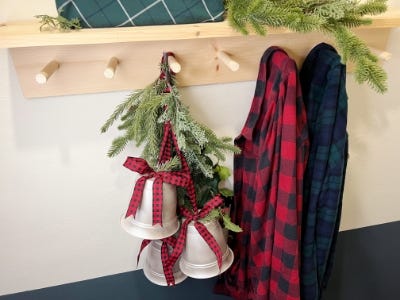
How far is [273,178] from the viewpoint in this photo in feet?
2.34

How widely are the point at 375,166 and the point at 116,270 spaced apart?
81 centimetres

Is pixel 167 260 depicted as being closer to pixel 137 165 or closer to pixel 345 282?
pixel 137 165

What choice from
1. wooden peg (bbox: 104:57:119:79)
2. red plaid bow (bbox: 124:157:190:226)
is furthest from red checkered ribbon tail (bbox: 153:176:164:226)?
wooden peg (bbox: 104:57:119:79)

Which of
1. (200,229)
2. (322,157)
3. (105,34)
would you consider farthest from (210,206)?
(105,34)

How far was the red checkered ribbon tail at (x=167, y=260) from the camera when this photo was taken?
728 mm

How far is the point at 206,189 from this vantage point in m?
0.77

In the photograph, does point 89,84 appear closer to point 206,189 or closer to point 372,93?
point 206,189

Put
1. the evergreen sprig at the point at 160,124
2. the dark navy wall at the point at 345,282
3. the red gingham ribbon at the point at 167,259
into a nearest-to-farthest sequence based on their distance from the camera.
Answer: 1. the evergreen sprig at the point at 160,124
2. the red gingham ribbon at the point at 167,259
3. the dark navy wall at the point at 345,282

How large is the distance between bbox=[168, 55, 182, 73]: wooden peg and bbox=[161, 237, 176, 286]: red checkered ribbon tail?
0.36m

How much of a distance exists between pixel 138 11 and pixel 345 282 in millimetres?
1050

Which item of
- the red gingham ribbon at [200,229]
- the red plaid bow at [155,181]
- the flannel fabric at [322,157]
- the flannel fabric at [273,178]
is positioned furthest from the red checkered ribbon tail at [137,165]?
the flannel fabric at [322,157]

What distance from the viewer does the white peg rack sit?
0.55m

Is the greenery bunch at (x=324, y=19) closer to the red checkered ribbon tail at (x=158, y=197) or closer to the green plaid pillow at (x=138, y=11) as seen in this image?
the green plaid pillow at (x=138, y=11)

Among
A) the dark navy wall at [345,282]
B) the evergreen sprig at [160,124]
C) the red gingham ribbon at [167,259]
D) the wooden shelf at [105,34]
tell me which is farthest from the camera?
the dark navy wall at [345,282]
